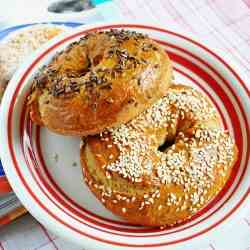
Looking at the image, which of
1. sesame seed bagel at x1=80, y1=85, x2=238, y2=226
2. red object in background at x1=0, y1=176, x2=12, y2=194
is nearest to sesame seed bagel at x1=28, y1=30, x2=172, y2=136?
sesame seed bagel at x1=80, y1=85, x2=238, y2=226

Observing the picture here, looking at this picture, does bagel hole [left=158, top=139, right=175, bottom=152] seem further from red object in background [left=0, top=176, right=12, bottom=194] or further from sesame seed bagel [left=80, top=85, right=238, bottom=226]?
red object in background [left=0, top=176, right=12, bottom=194]

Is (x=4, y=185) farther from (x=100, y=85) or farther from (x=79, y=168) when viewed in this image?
(x=100, y=85)

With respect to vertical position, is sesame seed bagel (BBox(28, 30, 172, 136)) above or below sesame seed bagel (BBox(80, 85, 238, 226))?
above

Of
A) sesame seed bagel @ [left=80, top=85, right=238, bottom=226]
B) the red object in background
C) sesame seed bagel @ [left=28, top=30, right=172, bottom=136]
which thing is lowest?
sesame seed bagel @ [left=80, top=85, right=238, bottom=226]

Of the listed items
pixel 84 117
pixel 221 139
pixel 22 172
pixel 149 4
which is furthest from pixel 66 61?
pixel 149 4

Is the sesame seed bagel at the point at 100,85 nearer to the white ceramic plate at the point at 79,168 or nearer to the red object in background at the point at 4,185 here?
the white ceramic plate at the point at 79,168

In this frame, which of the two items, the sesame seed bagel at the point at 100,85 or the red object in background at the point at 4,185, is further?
the red object in background at the point at 4,185

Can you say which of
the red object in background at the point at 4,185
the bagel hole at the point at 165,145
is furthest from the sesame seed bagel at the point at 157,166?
the red object in background at the point at 4,185

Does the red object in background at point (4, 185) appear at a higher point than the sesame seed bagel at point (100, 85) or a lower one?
lower
